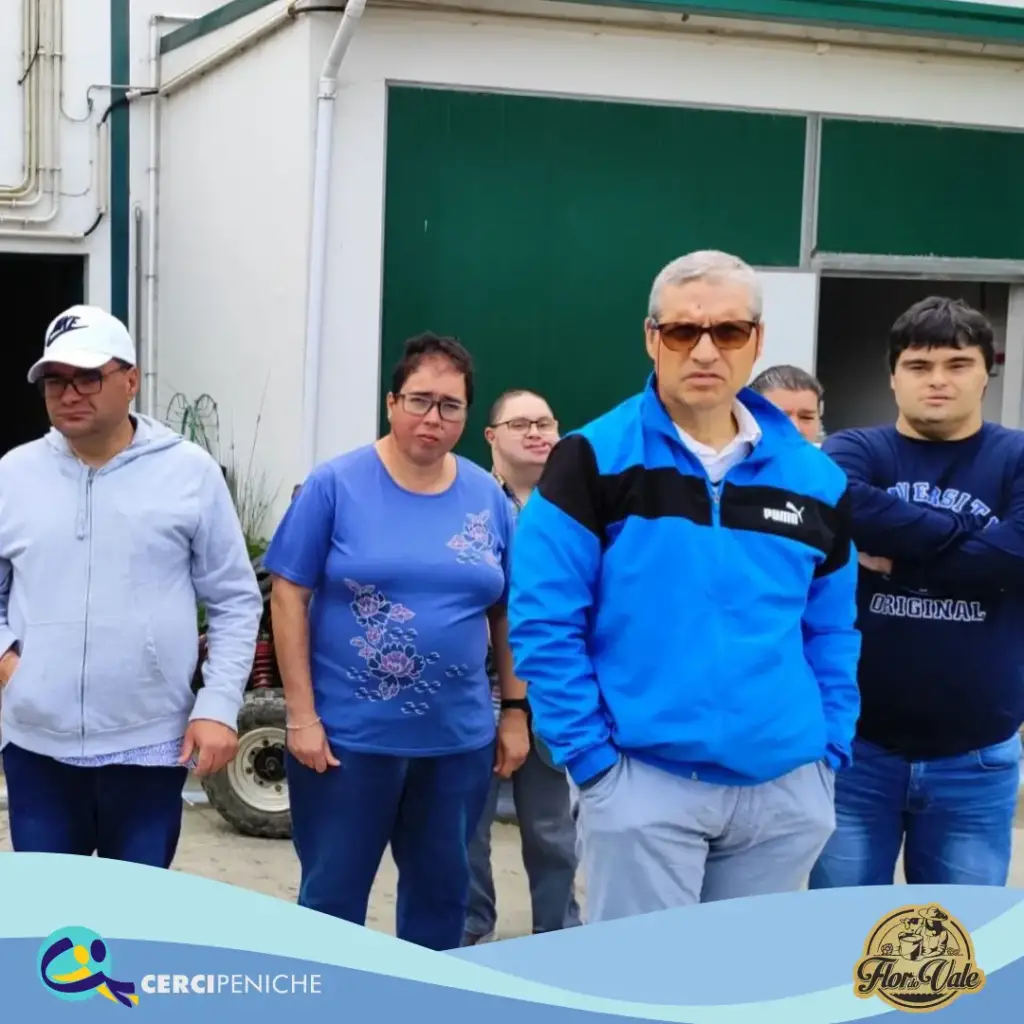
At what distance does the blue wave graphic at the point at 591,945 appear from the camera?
2.10 metres

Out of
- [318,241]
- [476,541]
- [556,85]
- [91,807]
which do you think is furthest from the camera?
[556,85]

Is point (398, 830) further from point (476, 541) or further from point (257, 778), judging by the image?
point (257, 778)

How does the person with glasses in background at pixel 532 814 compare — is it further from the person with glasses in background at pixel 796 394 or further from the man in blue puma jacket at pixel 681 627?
the man in blue puma jacket at pixel 681 627

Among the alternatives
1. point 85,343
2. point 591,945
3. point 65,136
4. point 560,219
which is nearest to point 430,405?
point 85,343

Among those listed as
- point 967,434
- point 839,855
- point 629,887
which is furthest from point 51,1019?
point 967,434

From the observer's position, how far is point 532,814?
4.32 meters

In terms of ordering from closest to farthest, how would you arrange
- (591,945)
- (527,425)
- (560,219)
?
(591,945) < (527,425) < (560,219)

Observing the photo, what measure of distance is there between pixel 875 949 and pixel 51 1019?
1316 millimetres

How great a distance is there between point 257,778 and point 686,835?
323cm

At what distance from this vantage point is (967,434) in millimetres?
3244

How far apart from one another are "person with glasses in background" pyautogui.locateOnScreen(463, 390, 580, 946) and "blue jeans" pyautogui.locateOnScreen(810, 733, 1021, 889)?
1219 millimetres

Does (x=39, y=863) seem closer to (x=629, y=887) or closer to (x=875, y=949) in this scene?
(x=629, y=887)

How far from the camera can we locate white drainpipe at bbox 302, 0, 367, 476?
6383 mm

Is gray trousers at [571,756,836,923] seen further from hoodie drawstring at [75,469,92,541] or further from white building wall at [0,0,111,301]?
white building wall at [0,0,111,301]
